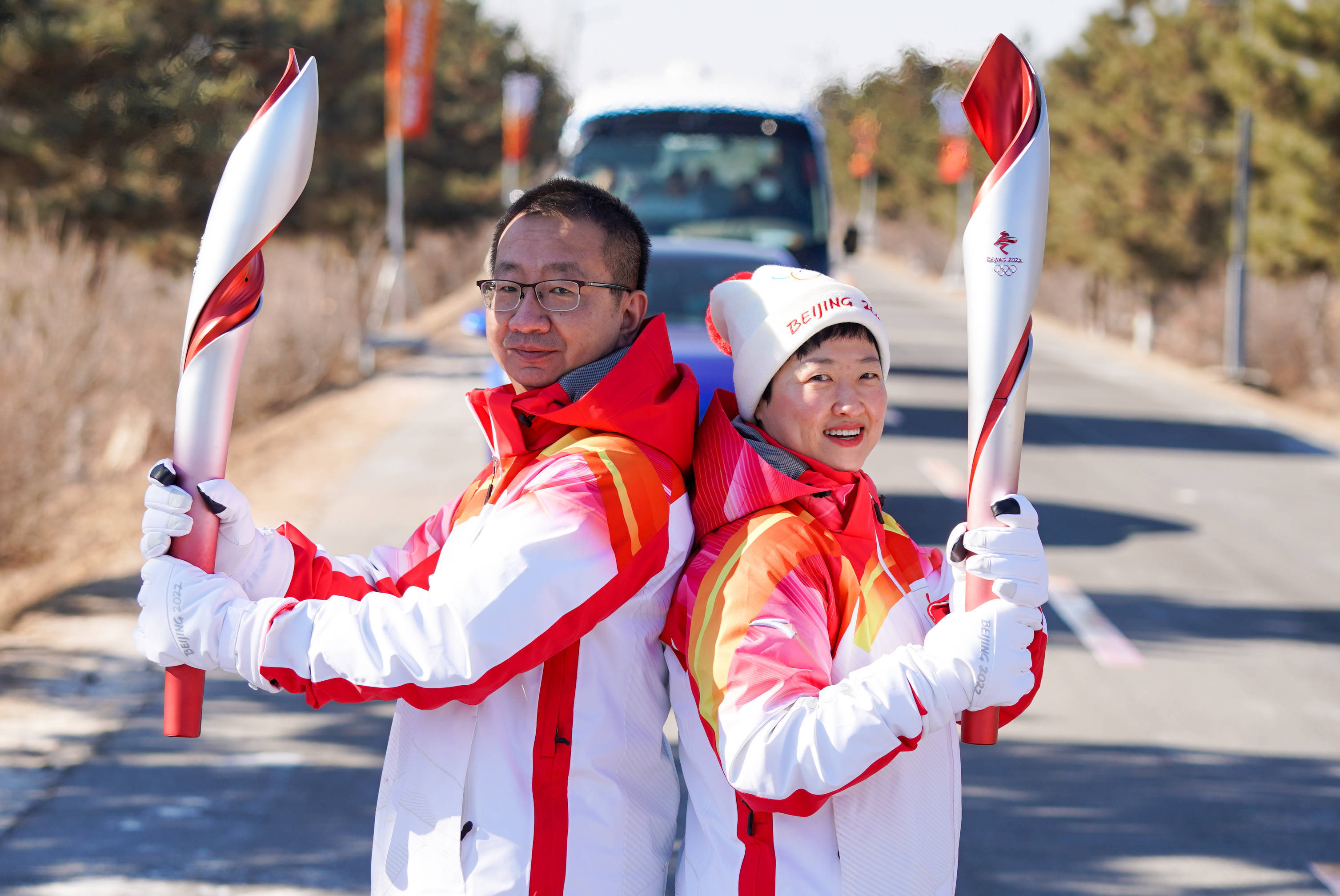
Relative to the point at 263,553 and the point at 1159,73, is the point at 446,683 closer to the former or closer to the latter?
the point at 263,553

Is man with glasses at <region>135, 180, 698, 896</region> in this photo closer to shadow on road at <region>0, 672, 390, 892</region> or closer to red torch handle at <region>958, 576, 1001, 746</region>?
red torch handle at <region>958, 576, 1001, 746</region>

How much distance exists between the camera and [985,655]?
1822mm

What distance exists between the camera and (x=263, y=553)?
2.18 m

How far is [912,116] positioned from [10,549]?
3162 cm

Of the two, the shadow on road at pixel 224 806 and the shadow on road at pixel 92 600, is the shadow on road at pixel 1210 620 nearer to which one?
the shadow on road at pixel 224 806

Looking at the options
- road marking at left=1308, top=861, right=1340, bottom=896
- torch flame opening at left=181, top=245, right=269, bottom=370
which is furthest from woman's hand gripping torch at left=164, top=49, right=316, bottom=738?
road marking at left=1308, top=861, right=1340, bottom=896

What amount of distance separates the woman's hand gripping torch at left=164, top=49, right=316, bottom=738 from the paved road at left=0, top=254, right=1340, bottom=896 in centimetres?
235

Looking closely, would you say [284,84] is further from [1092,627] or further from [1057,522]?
[1057,522]

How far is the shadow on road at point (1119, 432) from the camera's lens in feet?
43.0

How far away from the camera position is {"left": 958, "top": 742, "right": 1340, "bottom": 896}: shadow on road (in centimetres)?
431

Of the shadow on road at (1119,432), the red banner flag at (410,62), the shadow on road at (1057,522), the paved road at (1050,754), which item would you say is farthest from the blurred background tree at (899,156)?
the paved road at (1050,754)

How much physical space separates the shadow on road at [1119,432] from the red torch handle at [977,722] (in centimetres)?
1060

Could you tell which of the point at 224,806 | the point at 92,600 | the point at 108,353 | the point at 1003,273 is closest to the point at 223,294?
the point at 1003,273

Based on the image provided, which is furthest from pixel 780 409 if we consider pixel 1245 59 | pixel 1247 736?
pixel 1245 59
